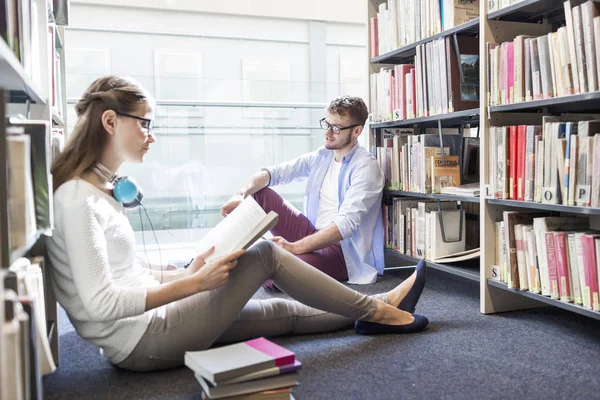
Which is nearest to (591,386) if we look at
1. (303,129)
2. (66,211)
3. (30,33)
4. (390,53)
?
(66,211)

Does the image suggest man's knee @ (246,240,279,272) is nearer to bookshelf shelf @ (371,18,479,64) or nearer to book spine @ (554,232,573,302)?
book spine @ (554,232,573,302)

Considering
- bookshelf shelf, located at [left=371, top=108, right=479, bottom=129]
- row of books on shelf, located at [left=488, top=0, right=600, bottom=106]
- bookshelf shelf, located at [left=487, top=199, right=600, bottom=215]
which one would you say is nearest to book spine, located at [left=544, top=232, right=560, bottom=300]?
bookshelf shelf, located at [left=487, top=199, right=600, bottom=215]

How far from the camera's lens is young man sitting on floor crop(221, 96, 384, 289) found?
2908mm

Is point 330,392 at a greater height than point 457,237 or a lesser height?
lesser

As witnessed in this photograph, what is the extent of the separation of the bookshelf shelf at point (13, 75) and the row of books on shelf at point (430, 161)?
1787mm

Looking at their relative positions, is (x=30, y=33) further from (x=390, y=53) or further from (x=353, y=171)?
(x=390, y=53)

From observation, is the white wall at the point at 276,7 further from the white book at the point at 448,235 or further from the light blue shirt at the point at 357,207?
the white book at the point at 448,235

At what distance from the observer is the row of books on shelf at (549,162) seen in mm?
1860

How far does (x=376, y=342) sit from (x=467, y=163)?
50.0 inches

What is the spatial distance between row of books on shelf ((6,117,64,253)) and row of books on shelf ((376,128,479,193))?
1899 mm

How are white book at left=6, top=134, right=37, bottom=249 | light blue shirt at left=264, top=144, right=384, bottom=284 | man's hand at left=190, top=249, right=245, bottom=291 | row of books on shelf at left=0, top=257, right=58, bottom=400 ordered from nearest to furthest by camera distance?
1. row of books on shelf at left=0, top=257, right=58, bottom=400
2. white book at left=6, top=134, right=37, bottom=249
3. man's hand at left=190, top=249, right=245, bottom=291
4. light blue shirt at left=264, top=144, right=384, bottom=284

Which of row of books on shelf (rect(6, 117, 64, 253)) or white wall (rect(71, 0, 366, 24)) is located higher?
white wall (rect(71, 0, 366, 24))

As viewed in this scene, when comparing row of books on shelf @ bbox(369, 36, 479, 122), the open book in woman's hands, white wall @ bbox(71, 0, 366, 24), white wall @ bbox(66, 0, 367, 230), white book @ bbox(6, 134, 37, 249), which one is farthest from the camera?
white wall @ bbox(71, 0, 366, 24)

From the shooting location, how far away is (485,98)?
7.64ft
